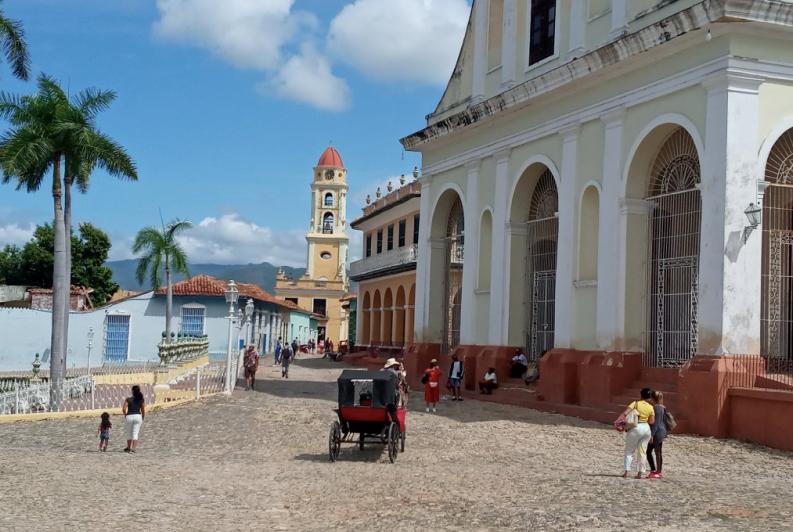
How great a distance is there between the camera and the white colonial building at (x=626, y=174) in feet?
48.2

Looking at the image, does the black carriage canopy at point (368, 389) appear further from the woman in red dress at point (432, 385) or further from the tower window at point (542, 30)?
the tower window at point (542, 30)

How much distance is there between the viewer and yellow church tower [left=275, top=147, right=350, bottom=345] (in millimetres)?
77375

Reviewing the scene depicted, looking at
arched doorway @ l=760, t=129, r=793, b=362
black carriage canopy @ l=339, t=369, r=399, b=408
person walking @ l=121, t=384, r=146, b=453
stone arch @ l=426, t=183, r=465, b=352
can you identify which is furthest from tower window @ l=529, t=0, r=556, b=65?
person walking @ l=121, t=384, r=146, b=453

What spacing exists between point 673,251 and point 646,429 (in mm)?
6694

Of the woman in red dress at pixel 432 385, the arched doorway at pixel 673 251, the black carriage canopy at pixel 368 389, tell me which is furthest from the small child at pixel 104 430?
the arched doorway at pixel 673 251

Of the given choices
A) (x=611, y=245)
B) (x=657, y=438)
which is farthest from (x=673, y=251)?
(x=657, y=438)

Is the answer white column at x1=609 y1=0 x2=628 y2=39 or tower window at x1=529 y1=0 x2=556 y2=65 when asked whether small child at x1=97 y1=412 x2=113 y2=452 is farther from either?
tower window at x1=529 y1=0 x2=556 y2=65

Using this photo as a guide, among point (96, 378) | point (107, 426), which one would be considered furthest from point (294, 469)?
point (96, 378)

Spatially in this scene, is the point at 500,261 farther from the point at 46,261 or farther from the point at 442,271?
the point at 46,261

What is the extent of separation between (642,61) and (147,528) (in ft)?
39.2

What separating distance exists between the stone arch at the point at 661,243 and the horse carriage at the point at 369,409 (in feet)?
20.2

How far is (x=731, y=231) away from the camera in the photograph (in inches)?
572

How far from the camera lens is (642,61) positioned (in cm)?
1669

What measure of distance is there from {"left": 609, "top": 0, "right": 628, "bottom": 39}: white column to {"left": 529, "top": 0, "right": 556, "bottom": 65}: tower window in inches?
95.3
